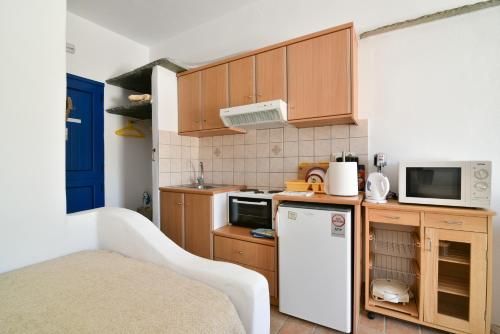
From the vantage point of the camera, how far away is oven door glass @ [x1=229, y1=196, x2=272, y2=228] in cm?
195

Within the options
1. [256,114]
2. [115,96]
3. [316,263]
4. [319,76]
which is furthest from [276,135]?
[115,96]

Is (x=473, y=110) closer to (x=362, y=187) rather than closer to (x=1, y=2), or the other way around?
(x=362, y=187)

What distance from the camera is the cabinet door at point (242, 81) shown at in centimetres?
203

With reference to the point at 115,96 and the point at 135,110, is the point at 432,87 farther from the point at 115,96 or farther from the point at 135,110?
the point at 115,96

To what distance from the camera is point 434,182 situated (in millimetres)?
1423

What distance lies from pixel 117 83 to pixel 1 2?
185cm

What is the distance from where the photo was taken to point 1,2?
97 cm

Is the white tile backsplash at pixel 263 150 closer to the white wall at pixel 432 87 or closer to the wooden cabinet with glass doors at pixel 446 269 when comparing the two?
the white wall at pixel 432 87

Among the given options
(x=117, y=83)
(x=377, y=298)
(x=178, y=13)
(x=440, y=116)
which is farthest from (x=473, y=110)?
(x=117, y=83)

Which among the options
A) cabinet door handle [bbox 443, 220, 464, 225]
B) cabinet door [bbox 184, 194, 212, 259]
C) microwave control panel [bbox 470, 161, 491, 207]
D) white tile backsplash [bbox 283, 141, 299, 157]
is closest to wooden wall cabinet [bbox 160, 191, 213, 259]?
cabinet door [bbox 184, 194, 212, 259]

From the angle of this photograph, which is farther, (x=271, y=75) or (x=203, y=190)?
(x=203, y=190)

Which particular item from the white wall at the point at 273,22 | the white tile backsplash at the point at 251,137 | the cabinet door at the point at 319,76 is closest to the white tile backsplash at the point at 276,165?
the white tile backsplash at the point at 251,137

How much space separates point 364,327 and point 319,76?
1.85 m

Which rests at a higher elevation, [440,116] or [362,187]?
[440,116]
